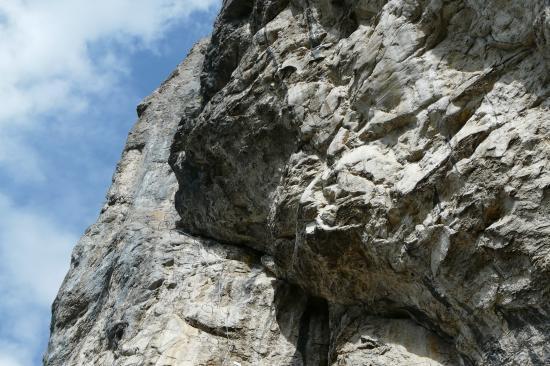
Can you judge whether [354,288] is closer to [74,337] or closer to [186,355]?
[186,355]

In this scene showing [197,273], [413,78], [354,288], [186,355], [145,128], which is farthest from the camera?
[145,128]

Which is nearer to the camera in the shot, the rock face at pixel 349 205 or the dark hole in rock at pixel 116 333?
the rock face at pixel 349 205

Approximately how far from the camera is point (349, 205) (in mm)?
11180

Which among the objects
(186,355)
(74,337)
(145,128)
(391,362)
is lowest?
(391,362)

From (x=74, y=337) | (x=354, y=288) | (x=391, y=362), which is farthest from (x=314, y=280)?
(x=74, y=337)

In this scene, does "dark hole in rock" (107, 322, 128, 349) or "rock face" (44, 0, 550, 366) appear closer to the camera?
"rock face" (44, 0, 550, 366)

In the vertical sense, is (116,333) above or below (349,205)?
below

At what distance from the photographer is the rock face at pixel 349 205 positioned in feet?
31.0

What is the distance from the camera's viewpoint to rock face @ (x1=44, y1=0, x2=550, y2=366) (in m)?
9.45

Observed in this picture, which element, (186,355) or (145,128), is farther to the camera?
(145,128)

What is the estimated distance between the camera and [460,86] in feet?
34.5

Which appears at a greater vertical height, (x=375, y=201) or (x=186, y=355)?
(x=375, y=201)

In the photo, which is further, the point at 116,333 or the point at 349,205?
the point at 116,333

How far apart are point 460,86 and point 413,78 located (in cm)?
95
